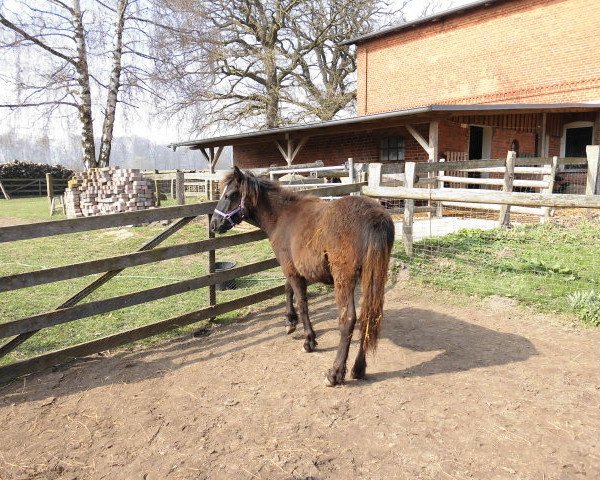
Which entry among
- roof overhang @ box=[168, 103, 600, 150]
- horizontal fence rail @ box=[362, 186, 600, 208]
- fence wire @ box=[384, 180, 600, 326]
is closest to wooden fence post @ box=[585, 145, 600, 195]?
fence wire @ box=[384, 180, 600, 326]

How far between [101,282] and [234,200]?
5.02 ft

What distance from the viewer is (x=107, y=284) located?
22.0 feet

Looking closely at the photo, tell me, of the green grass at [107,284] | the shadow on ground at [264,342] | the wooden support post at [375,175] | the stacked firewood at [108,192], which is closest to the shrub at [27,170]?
the stacked firewood at [108,192]

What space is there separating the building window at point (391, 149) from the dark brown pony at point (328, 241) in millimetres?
11725

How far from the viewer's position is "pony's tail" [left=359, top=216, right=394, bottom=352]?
3.29 meters

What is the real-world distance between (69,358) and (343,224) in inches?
110

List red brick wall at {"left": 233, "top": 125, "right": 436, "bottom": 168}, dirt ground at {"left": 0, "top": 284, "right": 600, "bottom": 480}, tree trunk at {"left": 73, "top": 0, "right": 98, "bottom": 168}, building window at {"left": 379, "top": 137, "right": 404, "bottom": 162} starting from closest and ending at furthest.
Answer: dirt ground at {"left": 0, "top": 284, "right": 600, "bottom": 480}, red brick wall at {"left": 233, "top": 125, "right": 436, "bottom": 168}, building window at {"left": 379, "top": 137, "right": 404, "bottom": 162}, tree trunk at {"left": 73, "top": 0, "right": 98, "bottom": 168}

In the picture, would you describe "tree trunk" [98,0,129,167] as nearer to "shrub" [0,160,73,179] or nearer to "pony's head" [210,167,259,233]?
"pony's head" [210,167,259,233]

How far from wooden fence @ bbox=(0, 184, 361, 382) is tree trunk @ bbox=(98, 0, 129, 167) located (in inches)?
605

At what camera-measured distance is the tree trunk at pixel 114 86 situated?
17109 mm

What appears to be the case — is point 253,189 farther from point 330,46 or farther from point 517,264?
point 330,46

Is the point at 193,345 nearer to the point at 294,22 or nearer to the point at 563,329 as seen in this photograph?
the point at 563,329

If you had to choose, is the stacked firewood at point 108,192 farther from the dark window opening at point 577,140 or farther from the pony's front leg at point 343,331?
the dark window opening at point 577,140

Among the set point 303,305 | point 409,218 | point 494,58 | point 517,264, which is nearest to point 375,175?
point 409,218
